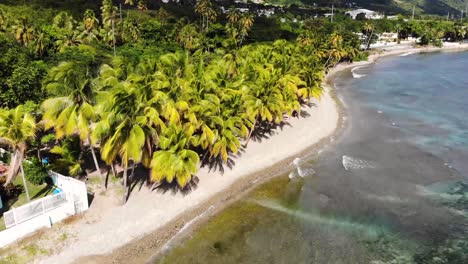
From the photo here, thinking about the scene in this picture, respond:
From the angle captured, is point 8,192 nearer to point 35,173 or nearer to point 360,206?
point 35,173

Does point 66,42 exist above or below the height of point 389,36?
above

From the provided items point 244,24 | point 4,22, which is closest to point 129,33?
point 4,22

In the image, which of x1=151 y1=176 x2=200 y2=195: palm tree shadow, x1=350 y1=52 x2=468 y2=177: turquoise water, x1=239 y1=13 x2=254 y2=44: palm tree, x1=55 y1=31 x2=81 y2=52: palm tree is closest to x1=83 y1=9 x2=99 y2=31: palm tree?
x1=55 y1=31 x2=81 y2=52: palm tree

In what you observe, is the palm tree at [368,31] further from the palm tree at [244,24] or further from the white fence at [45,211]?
the white fence at [45,211]

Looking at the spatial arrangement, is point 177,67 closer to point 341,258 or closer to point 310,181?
point 310,181

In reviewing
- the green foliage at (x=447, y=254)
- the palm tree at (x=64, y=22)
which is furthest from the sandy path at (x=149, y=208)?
the palm tree at (x=64, y=22)

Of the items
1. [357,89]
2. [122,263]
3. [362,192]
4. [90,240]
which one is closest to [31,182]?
[90,240]
